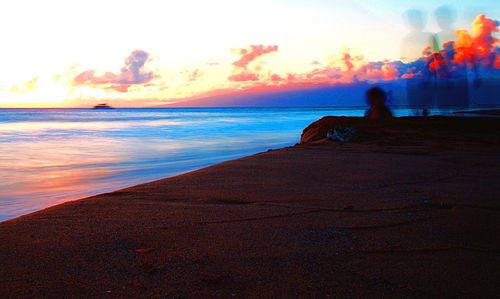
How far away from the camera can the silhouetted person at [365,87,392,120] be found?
534 inches

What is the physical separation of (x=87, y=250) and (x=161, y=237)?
1.39 ft

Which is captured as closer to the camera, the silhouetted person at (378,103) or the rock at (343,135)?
the rock at (343,135)

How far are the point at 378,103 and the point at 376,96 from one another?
0.86 ft

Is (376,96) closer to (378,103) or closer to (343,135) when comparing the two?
(378,103)

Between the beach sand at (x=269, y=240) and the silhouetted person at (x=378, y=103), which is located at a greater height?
the silhouetted person at (x=378, y=103)

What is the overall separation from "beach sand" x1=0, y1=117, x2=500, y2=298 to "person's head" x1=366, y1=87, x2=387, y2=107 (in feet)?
30.5

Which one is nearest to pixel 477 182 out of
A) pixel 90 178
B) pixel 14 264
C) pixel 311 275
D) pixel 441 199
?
pixel 441 199

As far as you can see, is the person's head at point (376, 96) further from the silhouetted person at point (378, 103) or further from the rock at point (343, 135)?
the rock at point (343, 135)

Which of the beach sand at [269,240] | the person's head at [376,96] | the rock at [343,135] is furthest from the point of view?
the person's head at [376,96]

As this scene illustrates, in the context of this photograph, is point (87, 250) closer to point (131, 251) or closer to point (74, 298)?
point (131, 251)

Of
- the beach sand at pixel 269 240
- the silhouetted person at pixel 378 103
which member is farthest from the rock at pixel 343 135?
the silhouetted person at pixel 378 103

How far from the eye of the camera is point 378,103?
45.0 ft

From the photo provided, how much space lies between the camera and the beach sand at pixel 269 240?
1845mm

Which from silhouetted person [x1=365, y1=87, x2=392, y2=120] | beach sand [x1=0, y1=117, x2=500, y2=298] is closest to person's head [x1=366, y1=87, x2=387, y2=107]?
silhouetted person [x1=365, y1=87, x2=392, y2=120]
